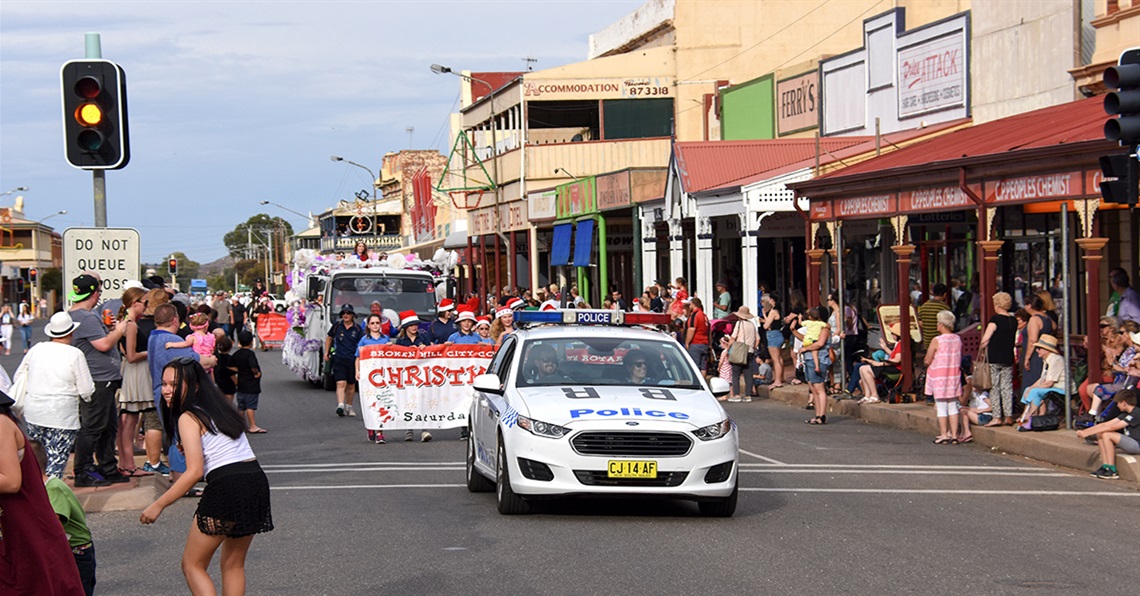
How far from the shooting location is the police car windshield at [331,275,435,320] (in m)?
27.8

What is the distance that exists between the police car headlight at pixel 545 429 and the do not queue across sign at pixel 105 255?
415 cm

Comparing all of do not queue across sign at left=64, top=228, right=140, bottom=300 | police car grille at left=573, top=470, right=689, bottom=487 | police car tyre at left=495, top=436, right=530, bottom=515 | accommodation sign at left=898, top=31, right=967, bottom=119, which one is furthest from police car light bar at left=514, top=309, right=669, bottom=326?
accommodation sign at left=898, top=31, right=967, bottom=119

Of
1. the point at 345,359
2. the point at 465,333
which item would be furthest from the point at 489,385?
the point at 345,359

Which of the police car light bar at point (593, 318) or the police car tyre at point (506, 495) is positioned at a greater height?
the police car light bar at point (593, 318)

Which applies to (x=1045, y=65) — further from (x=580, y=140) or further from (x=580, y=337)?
(x=580, y=140)

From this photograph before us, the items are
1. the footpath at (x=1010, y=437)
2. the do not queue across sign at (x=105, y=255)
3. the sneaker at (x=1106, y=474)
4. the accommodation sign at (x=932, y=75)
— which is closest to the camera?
the do not queue across sign at (x=105, y=255)

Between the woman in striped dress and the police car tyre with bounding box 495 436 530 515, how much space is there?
7.61m

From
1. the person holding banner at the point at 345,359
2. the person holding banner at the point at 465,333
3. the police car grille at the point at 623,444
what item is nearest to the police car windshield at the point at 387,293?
the person holding banner at the point at 345,359

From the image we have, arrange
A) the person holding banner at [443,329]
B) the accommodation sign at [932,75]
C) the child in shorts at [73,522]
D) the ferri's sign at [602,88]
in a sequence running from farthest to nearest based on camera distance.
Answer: the ferri's sign at [602,88], the accommodation sign at [932,75], the person holding banner at [443,329], the child in shorts at [73,522]

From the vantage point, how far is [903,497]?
516 inches

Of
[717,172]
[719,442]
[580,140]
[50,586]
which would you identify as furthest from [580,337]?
[580,140]

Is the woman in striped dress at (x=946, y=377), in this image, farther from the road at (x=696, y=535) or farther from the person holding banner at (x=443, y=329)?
the person holding banner at (x=443, y=329)

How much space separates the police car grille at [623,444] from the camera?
1123cm

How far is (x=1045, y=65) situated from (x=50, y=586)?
871 inches
